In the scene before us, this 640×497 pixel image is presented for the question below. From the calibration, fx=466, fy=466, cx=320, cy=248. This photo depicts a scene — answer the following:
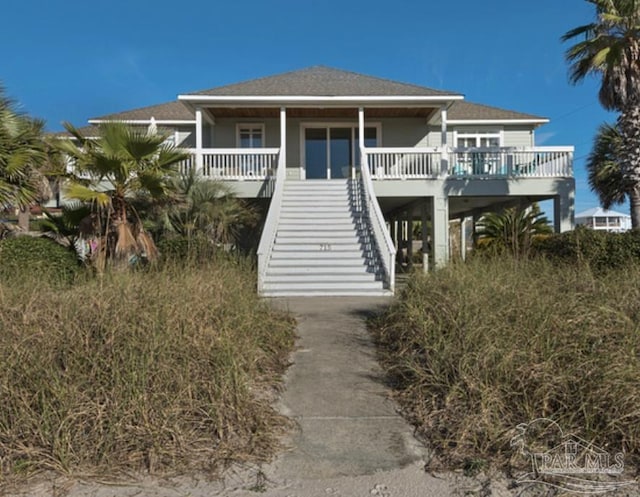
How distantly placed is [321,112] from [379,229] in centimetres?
793

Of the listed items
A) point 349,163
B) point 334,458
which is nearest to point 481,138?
point 349,163

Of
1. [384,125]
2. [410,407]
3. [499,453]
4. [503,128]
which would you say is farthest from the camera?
[503,128]

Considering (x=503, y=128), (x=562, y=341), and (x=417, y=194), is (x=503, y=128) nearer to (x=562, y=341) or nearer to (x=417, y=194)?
(x=417, y=194)

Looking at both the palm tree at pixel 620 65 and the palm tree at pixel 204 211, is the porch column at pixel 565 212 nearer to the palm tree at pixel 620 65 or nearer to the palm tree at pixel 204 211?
the palm tree at pixel 620 65

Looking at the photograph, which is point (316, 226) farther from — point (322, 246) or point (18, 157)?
point (18, 157)

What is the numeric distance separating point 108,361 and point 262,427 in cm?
137

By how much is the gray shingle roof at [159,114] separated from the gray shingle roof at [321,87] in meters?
3.33

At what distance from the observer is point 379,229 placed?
11.2m

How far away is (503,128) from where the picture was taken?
19641 mm

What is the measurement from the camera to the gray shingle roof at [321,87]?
1588 centimetres

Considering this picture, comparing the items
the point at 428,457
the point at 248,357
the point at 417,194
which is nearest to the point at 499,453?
the point at 428,457

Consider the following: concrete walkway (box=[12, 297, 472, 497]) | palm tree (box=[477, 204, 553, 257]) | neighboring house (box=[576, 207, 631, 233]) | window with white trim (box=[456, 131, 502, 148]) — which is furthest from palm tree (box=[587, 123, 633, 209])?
neighboring house (box=[576, 207, 631, 233])

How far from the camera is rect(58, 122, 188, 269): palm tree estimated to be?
9555mm

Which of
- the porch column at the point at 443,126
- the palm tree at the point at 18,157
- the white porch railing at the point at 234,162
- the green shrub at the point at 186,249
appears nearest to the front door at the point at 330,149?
the porch column at the point at 443,126
